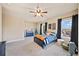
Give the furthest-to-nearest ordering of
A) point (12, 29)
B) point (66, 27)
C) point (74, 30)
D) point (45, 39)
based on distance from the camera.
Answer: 1. point (12, 29)
2. point (45, 39)
3. point (66, 27)
4. point (74, 30)

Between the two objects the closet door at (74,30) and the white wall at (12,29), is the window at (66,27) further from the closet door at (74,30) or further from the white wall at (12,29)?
the white wall at (12,29)

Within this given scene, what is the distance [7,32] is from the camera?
10.2ft

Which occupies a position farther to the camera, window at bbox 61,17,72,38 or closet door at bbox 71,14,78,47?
window at bbox 61,17,72,38

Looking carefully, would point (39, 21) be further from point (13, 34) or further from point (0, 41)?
point (0, 41)

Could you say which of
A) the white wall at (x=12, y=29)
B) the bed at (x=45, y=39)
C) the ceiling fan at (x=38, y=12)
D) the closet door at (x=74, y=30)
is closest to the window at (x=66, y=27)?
the closet door at (x=74, y=30)

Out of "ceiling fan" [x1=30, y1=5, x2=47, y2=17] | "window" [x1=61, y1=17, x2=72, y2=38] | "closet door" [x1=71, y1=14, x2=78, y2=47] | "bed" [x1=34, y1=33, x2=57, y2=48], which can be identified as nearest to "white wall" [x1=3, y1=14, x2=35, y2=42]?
"bed" [x1=34, y1=33, x2=57, y2=48]

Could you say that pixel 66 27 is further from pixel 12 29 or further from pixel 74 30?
pixel 12 29

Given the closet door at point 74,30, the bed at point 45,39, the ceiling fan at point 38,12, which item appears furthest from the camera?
the bed at point 45,39

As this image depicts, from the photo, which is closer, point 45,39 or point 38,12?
point 38,12

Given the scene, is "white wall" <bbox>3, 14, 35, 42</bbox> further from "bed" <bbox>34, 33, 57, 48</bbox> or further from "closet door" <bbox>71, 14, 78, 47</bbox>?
"closet door" <bbox>71, 14, 78, 47</bbox>

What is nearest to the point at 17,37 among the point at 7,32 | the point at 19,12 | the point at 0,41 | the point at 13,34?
the point at 13,34

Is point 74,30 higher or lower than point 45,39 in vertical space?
higher

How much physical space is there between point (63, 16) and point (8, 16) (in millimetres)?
1691

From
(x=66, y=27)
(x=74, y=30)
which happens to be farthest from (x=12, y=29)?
(x=74, y=30)
